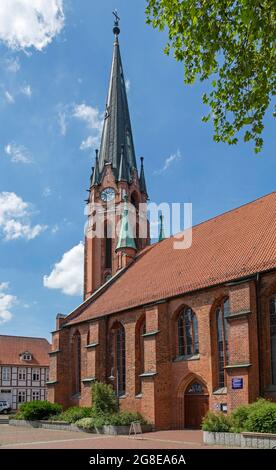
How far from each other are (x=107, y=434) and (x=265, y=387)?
24.0ft

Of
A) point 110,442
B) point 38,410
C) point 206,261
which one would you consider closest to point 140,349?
point 206,261

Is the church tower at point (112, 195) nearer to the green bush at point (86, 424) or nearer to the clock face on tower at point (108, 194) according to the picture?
the clock face on tower at point (108, 194)

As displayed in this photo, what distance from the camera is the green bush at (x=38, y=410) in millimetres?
30078

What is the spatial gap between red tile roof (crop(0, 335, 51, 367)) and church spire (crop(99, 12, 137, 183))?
2520 centimetres

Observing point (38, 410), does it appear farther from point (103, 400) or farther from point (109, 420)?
point (109, 420)

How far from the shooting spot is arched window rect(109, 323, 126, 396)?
98.2 ft

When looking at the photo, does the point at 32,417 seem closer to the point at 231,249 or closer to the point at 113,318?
the point at 113,318

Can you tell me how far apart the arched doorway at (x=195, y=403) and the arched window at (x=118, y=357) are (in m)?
5.12

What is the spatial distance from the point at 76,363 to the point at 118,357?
5.53m

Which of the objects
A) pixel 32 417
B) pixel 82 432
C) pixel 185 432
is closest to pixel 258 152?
pixel 185 432

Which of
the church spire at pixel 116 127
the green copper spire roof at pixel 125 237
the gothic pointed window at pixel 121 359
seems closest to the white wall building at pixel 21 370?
the church spire at pixel 116 127

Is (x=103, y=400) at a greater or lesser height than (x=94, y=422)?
greater

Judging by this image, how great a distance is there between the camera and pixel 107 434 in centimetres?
2359

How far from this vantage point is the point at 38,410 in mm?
30312
